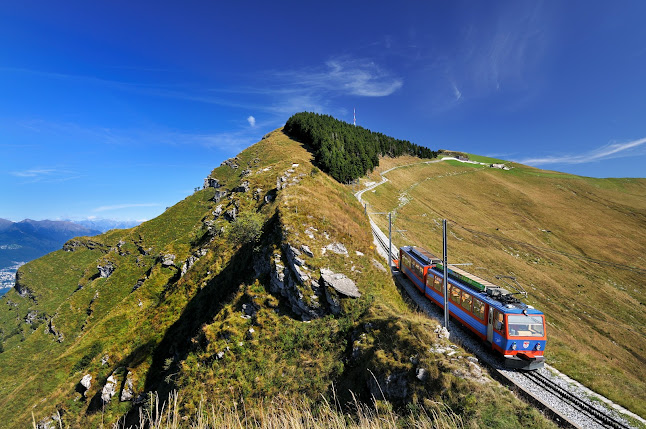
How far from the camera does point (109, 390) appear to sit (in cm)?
2653

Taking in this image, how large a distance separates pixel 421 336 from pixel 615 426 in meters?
9.38

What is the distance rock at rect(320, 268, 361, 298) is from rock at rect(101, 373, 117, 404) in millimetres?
24606

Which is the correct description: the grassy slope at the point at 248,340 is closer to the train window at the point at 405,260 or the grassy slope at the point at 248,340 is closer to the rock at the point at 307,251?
the rock at the point at 307,251

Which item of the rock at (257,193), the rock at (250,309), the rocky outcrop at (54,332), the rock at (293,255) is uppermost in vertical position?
the rock at (257,193)

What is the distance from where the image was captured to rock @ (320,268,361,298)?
2191cm

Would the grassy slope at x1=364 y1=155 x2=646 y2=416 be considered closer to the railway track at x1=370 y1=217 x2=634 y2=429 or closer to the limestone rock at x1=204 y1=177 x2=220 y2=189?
the railway track at x1=370 y1=217 x2=634 y2=429

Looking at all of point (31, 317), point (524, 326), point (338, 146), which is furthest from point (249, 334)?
point (31, 317)

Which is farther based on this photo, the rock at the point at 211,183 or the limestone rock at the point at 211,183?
the limestone rock at the point at 211,183

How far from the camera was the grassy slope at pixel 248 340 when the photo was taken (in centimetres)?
1580

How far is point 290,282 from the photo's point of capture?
2305 cm

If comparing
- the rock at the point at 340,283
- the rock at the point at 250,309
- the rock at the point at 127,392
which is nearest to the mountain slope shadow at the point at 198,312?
the rock at the point at 127,392

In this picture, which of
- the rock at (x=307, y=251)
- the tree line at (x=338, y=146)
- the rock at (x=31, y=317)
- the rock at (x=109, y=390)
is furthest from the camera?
the tree line at (x=338, y=146)

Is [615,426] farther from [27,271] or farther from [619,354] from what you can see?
[27,271]

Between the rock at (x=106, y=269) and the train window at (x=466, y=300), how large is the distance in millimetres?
67242
